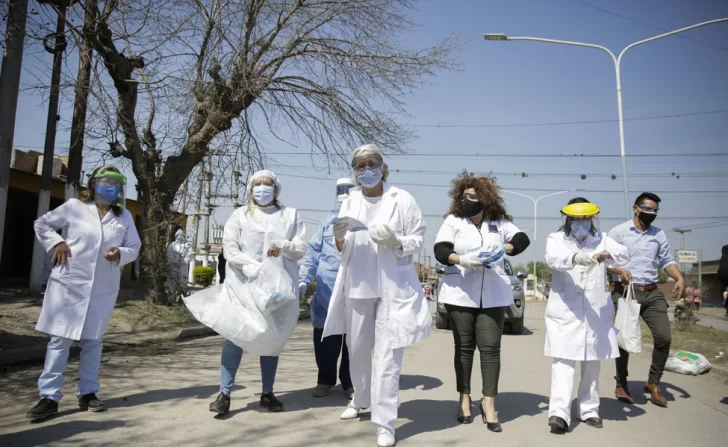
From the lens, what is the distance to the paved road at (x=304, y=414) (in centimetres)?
418

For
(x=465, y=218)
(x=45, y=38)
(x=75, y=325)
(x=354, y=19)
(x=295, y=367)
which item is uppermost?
(x=354, y=19)

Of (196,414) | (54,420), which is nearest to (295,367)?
(196,414)

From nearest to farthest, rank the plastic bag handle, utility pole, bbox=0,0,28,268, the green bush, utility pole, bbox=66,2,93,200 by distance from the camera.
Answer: the plastic bag handle
utility pole, bbox=0,0,28,268
utility pole, bbox=66,2,93,200
the green bush

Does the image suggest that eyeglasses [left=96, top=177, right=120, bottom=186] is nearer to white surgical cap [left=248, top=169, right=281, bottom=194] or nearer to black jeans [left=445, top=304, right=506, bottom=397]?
white surgical cap [left=248, top=169, right=281, bottom=194]

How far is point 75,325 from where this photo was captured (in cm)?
475

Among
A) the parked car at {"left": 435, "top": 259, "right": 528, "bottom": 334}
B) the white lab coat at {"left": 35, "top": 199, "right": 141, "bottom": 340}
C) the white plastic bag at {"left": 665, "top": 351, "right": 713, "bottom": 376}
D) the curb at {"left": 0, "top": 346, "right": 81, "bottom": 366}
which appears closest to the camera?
the white lab coat at {"left": 35, "top": 199, "right": 141, "bottom": 340}

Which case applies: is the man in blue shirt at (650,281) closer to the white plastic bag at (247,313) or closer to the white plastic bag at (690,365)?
the white plastic bag at (690,365)

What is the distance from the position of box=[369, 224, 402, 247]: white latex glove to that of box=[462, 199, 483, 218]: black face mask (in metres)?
1.00

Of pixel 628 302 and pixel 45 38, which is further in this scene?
pixel 45 38

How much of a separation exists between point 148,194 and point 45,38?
4.56 meters

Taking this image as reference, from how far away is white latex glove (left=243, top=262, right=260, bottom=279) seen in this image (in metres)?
4.77

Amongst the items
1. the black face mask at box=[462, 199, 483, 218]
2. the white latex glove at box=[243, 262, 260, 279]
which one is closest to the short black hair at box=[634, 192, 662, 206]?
the black face mask at box=[462, 199, 483, 218]

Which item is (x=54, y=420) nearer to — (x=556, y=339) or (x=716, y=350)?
(x=556, y=339)

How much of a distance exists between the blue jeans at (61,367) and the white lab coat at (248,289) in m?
0.90
